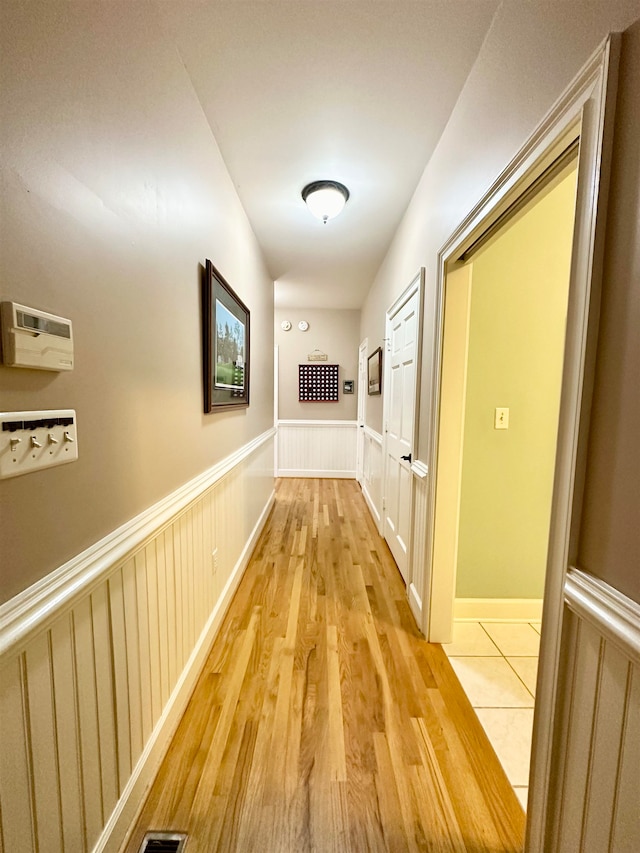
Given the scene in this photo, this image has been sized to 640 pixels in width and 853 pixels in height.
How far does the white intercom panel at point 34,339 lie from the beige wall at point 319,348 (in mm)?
4437

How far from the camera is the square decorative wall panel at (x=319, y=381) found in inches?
200

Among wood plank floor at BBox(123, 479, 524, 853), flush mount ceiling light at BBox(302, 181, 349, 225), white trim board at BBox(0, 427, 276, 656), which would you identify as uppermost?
flush mount ceiling light at BBox(302, 181, 349, 225)

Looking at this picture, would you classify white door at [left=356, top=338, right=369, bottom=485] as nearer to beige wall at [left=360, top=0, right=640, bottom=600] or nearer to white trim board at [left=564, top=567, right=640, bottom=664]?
beige wall at [left=360, top=0, right=640, bottom=600]

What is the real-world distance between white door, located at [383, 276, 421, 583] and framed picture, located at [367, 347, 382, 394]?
0.31 metres

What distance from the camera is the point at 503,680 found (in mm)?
1544

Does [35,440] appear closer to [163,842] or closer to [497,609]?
[163,842]

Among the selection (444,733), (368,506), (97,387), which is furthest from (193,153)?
(368,506)

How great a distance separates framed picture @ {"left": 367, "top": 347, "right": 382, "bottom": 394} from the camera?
336 centimetres

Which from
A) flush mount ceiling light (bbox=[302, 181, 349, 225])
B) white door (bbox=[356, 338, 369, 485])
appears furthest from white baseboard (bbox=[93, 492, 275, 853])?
white door (bbox=[356, 338, 369, 485])

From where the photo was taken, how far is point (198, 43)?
1205 millimetres

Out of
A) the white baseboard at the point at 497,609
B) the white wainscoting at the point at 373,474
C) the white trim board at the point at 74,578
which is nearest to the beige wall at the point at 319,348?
the white wainscoting at the point at 373,474

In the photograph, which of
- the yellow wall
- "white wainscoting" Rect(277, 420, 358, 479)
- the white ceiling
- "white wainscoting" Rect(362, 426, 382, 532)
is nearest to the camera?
the white ceiling

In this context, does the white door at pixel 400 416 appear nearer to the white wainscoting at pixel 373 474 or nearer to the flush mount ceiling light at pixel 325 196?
the white wainscoting at pixel 373 474

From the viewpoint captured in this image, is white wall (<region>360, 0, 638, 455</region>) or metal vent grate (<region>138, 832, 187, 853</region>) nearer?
white wall (<region>360, 0, 638, 455</region>)
